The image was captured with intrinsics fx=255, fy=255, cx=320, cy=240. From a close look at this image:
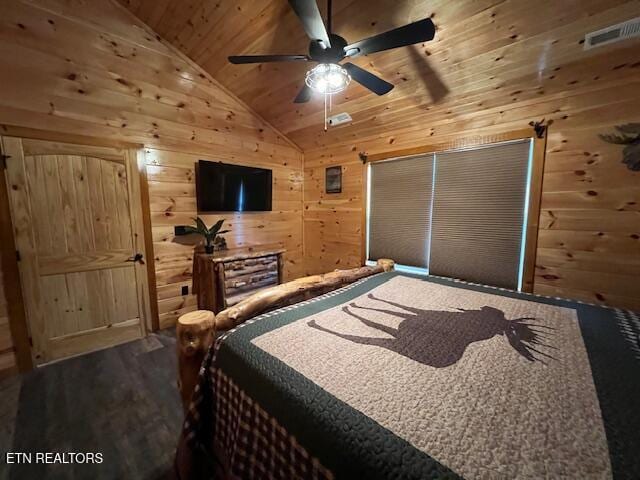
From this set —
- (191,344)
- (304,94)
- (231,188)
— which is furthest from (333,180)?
(191,344)

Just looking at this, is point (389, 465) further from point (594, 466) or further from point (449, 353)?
point (449, 353)

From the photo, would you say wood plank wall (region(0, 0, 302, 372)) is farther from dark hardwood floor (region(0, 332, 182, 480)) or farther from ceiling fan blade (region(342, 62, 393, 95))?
ceiling fan blade (region(342, 62, 393, 95))

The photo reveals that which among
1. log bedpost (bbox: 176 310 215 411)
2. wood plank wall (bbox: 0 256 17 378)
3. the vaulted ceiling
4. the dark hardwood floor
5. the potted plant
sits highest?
the vaulted ceiling

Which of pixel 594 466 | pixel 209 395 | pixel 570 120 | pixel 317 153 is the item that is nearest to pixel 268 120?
pixel 317 153

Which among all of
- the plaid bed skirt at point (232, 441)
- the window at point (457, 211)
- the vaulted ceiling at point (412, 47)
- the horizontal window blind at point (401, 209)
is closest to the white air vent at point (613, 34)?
the vaulted ceiling at point (412, 47)

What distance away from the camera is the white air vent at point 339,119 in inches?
117

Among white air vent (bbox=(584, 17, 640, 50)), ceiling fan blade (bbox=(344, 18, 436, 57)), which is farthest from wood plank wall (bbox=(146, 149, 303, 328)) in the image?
white air vent (bbox=(584, 17, 640, 50))

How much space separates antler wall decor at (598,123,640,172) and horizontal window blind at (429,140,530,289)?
514 mm

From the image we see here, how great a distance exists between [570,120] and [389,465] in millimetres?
2673

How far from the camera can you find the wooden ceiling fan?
1296mm

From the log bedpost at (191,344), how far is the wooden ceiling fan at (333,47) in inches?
60.5

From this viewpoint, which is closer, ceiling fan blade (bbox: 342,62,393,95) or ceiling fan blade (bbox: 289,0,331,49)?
ceiling fan blade (bbox: 289,0,331,49)

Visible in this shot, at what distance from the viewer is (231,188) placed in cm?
321

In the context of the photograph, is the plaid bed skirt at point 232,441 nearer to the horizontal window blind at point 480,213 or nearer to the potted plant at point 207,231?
the potted plant at point 207,231
